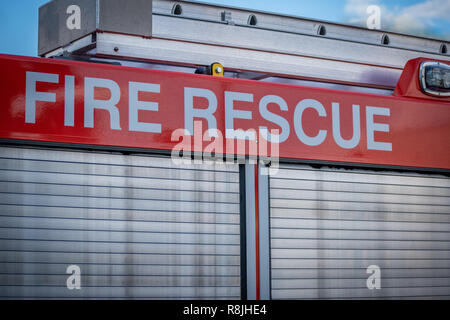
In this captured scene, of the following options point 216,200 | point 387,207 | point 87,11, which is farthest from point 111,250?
point 387,207

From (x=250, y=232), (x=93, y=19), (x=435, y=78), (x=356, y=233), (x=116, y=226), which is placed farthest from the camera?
(x=435, y=78)

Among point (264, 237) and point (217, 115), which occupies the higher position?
point (217, 115)

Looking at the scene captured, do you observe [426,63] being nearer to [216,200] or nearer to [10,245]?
[216,200]

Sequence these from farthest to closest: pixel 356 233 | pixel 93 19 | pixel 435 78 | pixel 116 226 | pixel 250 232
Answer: pixel 435 78 < pixel 356 233 < pixel 93 19 < pixel 250 232 < pixel 116 226

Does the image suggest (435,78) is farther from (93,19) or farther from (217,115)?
(93,19)

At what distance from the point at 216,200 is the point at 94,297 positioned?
848 mm

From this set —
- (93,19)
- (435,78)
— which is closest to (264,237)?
(93,19)

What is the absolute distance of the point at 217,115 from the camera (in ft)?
12.9

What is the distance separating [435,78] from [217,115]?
67.6 inches

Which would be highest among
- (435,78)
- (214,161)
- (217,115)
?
(435,78)

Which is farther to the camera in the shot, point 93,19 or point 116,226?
point 93,19

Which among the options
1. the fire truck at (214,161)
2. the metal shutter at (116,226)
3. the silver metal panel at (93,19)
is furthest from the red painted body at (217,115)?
the silver metal panel at (93,19)

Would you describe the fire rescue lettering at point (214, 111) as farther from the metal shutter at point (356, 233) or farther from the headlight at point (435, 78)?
the headlight at point (435, 78)

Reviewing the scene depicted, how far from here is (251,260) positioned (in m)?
3.87
